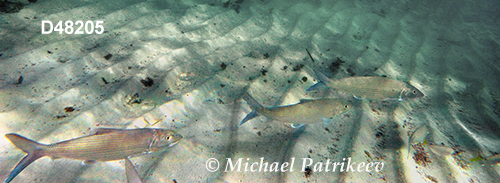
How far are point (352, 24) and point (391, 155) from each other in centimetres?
289

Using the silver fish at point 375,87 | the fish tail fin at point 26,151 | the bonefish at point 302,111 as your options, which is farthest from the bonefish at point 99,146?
the silver fish at point 375,87

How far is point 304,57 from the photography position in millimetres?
3148

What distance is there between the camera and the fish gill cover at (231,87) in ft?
5.96

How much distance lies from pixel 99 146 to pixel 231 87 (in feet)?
4.47

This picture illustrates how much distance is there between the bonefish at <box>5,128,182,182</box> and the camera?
1.41 metres

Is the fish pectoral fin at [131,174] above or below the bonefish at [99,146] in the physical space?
below

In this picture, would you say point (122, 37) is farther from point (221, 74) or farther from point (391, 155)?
point (391, 155)

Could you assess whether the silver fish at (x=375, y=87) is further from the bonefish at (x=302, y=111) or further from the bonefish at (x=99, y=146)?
the bonefish at (x=99, y=146)

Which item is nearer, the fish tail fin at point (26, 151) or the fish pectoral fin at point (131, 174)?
the fish tail fin at point (26, 151)

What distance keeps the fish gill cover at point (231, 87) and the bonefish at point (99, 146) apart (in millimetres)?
213

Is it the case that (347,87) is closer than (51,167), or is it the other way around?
(51,167)

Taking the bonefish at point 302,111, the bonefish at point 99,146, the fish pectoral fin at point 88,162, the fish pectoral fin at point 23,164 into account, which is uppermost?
the bonefish at point 302,111

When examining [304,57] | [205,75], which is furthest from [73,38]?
[304,57]

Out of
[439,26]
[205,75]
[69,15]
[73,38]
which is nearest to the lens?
[205,75]
